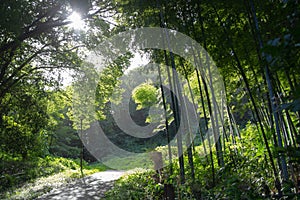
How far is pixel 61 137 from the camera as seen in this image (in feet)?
66.5

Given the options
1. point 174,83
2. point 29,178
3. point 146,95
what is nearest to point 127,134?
point 29,178

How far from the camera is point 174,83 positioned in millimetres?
3615

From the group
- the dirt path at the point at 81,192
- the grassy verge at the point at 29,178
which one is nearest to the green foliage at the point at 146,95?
the dirt path at the point at 81,192

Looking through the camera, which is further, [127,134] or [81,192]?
[127,134]

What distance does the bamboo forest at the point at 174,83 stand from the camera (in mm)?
1841

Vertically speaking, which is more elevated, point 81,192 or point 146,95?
point 146,95

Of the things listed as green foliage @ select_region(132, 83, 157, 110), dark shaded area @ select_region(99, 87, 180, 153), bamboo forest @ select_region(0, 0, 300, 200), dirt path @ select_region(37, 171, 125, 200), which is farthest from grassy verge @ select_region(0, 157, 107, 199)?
dark shaded area @ select_region(99, 87, 180, 153)

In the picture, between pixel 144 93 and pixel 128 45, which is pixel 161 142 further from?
pixel 128 45

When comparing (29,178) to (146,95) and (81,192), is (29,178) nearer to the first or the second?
(81,192)

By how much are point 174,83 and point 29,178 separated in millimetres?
9005

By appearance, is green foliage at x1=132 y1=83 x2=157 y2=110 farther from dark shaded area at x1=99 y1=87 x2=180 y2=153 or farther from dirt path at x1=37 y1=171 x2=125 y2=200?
dark shaded area at x1=99 y1=87 x2=180 y2=153

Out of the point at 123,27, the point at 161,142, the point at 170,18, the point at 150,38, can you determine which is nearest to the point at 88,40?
the point at 123,27

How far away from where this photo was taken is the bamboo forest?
1841 mm

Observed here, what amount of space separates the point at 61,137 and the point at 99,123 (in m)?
3.34
